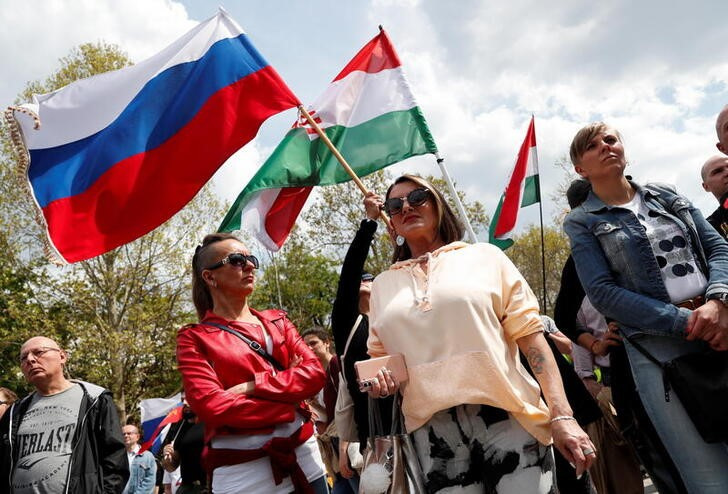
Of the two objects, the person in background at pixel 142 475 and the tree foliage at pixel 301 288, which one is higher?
the tree foliage at pixel 301 288

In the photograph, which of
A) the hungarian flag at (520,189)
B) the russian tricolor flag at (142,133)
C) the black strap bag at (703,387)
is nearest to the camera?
the black strap bag at (703,387)

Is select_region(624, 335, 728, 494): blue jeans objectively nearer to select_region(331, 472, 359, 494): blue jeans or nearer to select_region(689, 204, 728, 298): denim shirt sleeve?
select_region(689, 204, 728, 298): denim shirt sleeve

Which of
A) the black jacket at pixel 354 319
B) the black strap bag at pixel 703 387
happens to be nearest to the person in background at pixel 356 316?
the black jacket at pixel 354 319

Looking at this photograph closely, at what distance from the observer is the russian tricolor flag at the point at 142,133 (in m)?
4.58

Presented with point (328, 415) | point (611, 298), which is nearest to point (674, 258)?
point (611, 298)

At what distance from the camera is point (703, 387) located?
241cm

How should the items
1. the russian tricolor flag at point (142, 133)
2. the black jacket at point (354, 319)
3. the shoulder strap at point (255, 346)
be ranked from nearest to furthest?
the black jacket at point (354, 319) → the shoulder strap at point (255, 346) → the russian tricolor flag at point (142, 133)

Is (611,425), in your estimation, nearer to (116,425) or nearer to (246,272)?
(246,272)

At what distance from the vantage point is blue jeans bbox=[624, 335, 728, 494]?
242 cm

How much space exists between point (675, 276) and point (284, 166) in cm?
316

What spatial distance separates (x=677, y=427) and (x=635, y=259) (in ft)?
2.39

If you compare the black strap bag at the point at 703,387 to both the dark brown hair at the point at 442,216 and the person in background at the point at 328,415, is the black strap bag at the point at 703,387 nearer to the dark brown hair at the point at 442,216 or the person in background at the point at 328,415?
the dark brown hair at the point at 442,216

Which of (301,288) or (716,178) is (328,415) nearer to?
(716,178)

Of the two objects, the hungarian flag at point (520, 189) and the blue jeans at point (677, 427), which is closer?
the blue jeans at point (677, 427)
